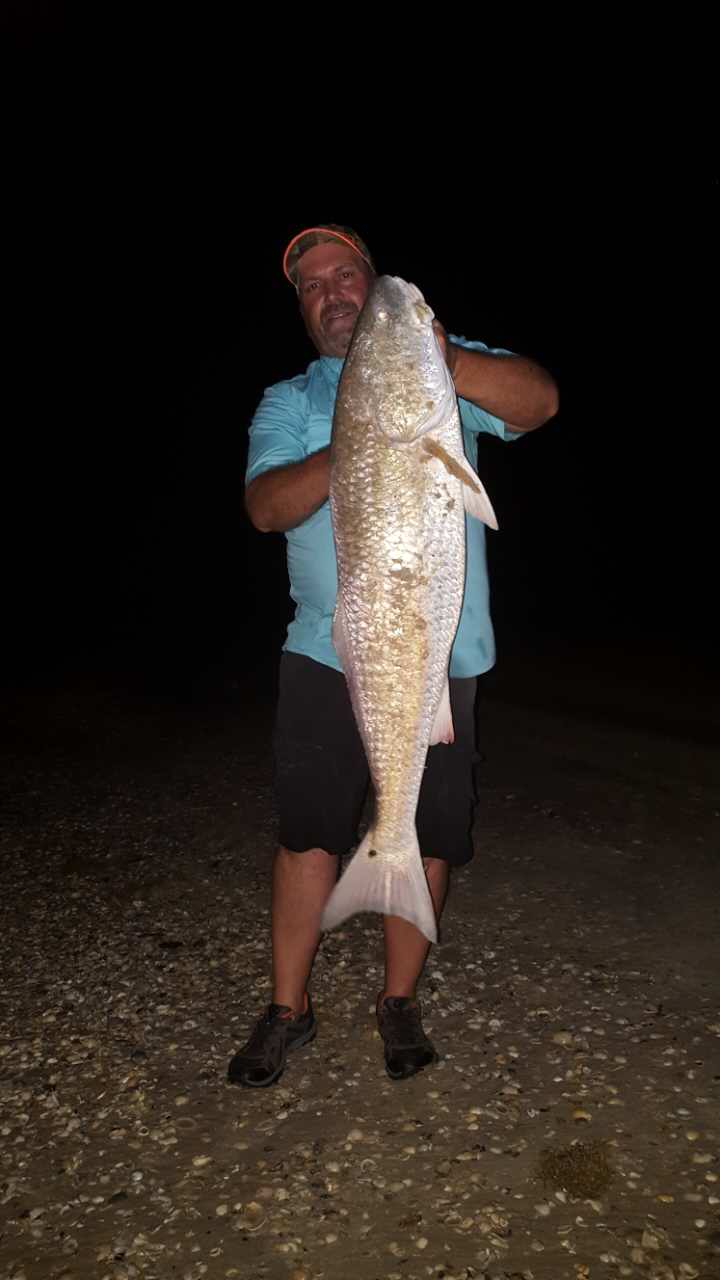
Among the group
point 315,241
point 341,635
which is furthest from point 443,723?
point 315,241

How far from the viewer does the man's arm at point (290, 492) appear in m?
2.76

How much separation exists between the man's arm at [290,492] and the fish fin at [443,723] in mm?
741

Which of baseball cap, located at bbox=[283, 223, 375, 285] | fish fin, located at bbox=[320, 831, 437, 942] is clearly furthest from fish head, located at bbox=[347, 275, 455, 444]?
fish fin, located at bbox=[320, 831, 437, 942]

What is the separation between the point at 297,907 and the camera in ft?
11.4

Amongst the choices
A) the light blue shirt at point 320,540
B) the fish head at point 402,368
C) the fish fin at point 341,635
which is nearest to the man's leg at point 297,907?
the light blue shirt at point 320,540

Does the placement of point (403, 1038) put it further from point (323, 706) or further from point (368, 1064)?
point (323, 706)

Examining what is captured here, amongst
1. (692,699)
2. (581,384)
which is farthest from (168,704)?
(581,384)

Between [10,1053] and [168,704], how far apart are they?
6375 mm

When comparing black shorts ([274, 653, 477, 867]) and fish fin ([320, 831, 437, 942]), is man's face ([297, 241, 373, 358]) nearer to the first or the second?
black shorts ([274, 653, 477, 867])

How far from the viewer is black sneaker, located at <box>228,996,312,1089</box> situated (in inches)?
136

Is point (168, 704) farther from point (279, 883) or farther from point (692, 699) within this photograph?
point (279, 883)

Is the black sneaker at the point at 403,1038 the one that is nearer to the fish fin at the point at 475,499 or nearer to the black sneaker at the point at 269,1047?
the black sneaker at the point at 269,1047

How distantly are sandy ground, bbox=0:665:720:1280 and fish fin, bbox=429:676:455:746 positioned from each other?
1488 mm

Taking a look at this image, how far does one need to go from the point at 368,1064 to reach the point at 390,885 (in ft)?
3.64
